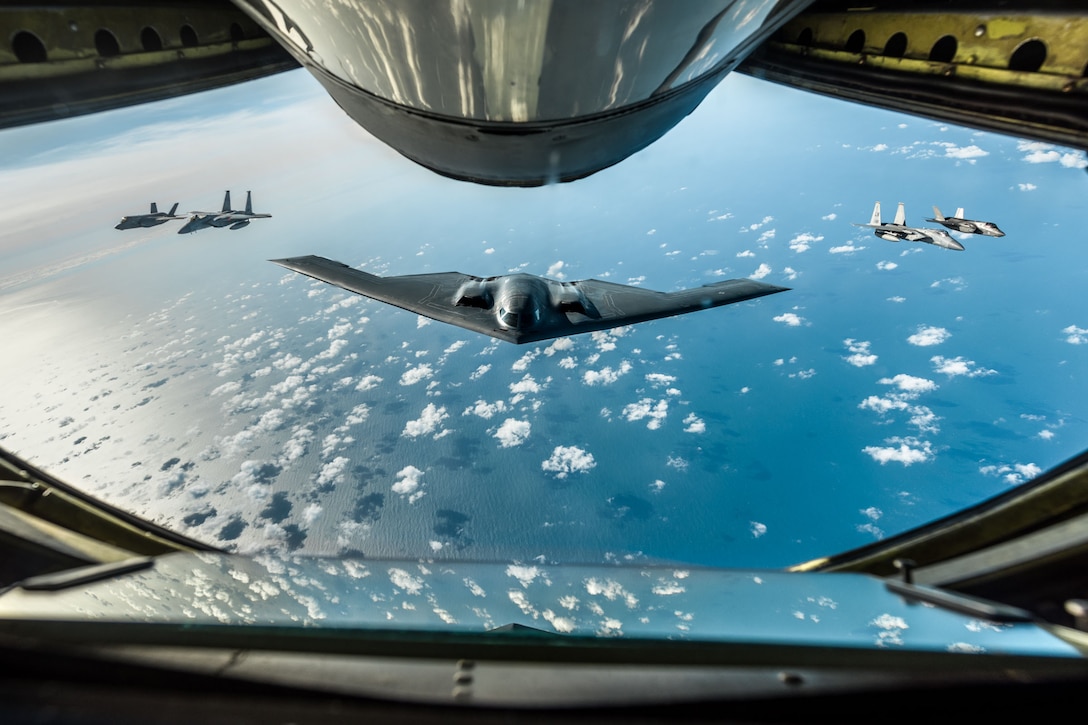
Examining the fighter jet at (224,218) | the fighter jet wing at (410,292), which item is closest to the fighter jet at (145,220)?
the fighter jet at (224,218)

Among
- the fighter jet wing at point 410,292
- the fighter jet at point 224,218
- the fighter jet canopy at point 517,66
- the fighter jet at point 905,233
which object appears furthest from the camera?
the fighter jet at point 224,218

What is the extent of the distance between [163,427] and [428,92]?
5950 centimetres

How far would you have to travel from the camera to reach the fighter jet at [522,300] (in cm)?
1038

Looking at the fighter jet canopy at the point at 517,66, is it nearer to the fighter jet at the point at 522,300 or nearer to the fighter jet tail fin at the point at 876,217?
the fighter jet at the point at 522,300

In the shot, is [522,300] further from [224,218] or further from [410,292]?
[224,218]

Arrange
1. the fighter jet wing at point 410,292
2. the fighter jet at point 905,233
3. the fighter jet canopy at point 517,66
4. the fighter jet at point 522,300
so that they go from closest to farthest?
the fighter jet canopy at point 517,66 < the fighter jet wing at point 410,292 < the fighter jet at point 522,300 < the fighter jet at point 905,233

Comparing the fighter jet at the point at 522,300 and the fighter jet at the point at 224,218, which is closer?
the fighter jet at the point at 522,300

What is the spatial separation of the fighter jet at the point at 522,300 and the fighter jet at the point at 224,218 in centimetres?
1100

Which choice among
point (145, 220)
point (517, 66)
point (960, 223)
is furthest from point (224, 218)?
Result: point (960, 223)

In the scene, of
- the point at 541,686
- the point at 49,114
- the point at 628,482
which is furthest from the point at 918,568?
the point at 628,482

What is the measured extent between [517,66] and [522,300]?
28.2ft

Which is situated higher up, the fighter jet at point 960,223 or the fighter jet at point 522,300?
the fighter jet at point 960,223

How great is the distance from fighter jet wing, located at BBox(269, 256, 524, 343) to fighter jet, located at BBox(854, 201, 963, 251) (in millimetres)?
12857

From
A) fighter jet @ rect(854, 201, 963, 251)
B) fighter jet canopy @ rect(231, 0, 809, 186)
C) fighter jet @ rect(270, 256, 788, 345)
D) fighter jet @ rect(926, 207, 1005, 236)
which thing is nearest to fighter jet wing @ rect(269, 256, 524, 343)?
fighter jet @ rect(270, 256, 788, 345)
